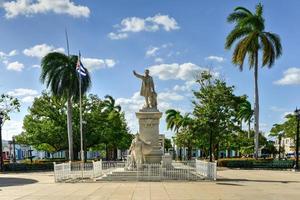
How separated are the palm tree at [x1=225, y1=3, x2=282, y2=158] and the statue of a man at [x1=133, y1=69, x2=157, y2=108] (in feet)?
46.5

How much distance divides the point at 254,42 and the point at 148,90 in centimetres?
1567

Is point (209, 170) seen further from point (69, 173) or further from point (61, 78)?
point (61, 78)

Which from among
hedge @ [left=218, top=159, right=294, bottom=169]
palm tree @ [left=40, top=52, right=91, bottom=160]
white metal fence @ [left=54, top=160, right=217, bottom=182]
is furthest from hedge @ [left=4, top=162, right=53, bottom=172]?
hedge @ [left=218, top=159, right=294, bottom=169]

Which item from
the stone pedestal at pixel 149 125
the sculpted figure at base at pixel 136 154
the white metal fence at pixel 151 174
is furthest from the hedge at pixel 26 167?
the sculpted figure at base at pixel 136 154

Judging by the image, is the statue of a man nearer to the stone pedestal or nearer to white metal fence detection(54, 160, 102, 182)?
the stone pedestal

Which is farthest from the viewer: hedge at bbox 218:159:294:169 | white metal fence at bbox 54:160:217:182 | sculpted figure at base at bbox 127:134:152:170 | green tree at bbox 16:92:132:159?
green tree at bbox 16:92:132:159

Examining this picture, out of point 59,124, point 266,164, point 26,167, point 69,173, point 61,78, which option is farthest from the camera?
point 59,124

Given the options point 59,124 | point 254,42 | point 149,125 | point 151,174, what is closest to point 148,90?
point 149,125

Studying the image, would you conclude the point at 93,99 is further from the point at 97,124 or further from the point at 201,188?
the point at 201,188

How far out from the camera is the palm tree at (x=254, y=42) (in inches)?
1650

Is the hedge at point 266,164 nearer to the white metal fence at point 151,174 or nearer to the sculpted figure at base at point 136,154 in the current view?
the white metal fence at point 151,174

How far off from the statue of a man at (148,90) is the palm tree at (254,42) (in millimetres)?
14165

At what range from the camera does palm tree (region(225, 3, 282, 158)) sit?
4191 cm

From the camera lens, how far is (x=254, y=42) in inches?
1647
